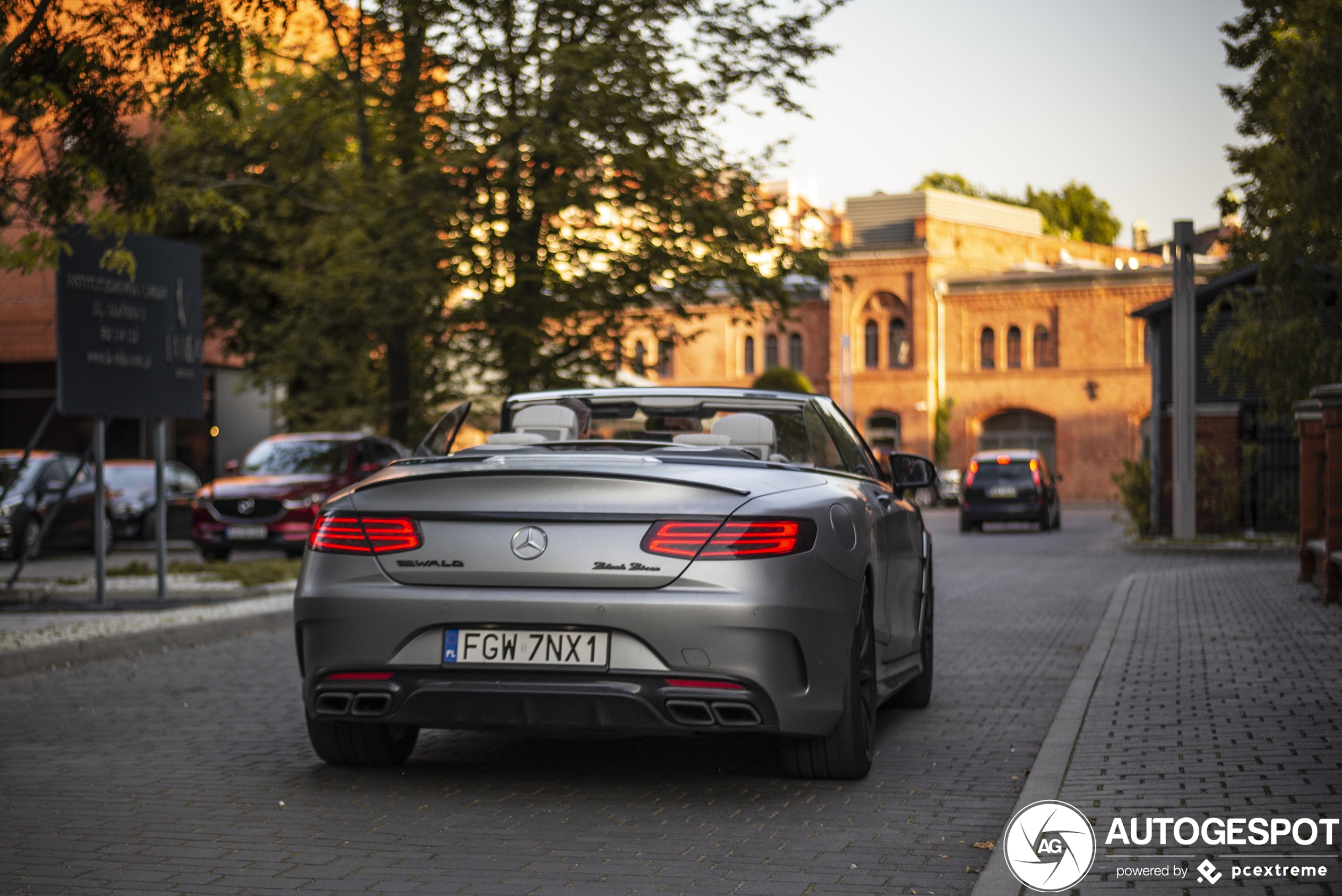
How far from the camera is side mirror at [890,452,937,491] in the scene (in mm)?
7863

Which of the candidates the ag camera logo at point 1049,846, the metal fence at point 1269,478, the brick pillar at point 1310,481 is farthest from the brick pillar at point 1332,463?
the metal fence at point 1269,478

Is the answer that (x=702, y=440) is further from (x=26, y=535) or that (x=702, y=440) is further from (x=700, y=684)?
(x=26, y=535)

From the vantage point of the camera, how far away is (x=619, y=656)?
17.8 feet

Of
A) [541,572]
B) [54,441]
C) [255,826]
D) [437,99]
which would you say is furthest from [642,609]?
[54,441]

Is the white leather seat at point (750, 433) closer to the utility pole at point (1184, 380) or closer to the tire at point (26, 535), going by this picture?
the tire at point (26, 535)

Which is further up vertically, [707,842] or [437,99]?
[437,99]

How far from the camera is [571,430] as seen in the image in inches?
275

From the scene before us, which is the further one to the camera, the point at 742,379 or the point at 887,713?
the point at 742,379

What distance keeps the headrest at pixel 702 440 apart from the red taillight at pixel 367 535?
1.24 metres

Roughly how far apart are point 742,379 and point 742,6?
52118mm

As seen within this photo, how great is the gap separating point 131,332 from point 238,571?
417 cm

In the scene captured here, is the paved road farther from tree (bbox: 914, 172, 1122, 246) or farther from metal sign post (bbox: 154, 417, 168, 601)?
tree (bbox: 914, 172, 1122, 246)

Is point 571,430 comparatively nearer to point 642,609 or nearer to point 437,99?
point 642,609

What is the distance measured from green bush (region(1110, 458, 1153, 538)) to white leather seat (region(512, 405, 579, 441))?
2222 centimetres
